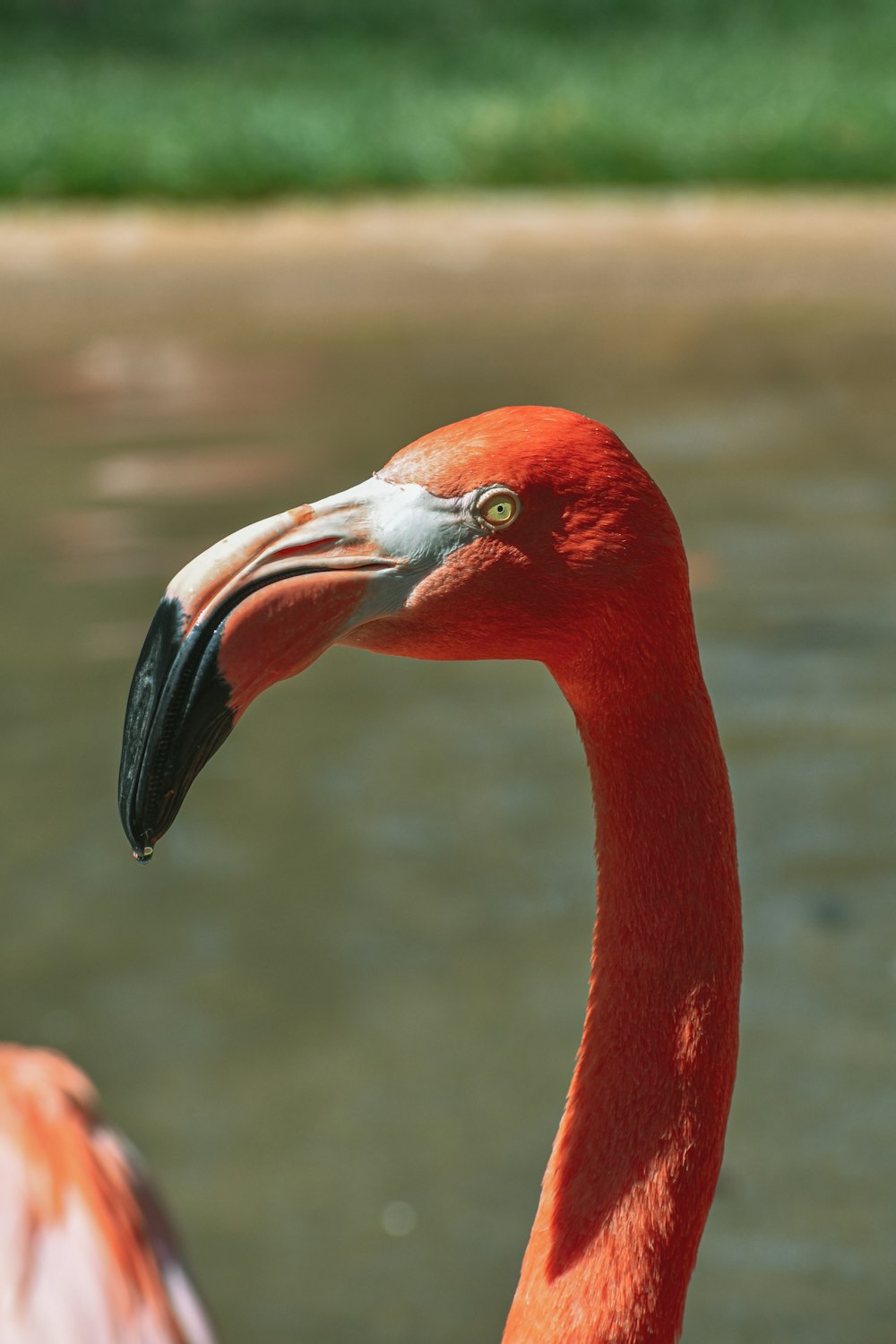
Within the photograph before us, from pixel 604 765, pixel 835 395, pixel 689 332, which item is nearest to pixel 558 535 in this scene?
pixel 604 765

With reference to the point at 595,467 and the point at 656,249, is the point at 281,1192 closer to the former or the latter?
the point at 595,467

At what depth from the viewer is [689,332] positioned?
8.33 metres

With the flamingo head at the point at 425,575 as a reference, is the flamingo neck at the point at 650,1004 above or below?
below

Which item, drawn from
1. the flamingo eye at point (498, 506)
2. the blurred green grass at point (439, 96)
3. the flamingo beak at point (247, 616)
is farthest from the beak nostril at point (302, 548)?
the blurred green grass at point (439, 96)

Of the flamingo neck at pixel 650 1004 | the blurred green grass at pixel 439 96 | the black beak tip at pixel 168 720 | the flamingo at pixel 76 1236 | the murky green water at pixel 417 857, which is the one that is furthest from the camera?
the blurred green grass at pixel 439 96

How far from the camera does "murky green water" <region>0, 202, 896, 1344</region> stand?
328 cm

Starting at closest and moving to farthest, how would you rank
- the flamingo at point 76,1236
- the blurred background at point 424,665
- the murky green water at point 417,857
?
the flamingo at point 76,1236
the murky green water at point 417,857
the blurred background at point 424,665

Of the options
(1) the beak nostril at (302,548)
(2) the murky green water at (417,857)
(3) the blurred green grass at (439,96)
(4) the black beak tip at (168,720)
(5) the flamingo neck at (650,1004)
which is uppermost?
(3) the blurred green grass at (439,96)

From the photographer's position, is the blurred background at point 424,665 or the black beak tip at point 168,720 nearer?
the black beak tip at point 168,720

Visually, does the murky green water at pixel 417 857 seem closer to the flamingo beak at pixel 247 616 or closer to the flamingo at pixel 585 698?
the flamingo at pixel 585 698

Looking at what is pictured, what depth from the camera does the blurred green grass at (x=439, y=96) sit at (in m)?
9.62

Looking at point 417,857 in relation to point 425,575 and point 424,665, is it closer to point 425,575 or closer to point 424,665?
point 424,665

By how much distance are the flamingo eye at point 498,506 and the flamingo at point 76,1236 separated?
1.06 m

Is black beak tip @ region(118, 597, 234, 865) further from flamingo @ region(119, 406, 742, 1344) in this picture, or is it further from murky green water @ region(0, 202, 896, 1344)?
murky green water @ region(0, 202, 896, 1344)
